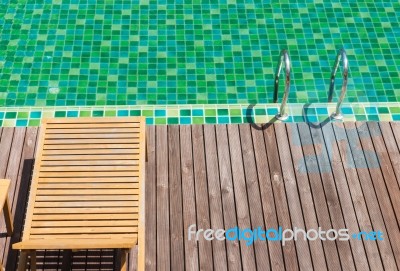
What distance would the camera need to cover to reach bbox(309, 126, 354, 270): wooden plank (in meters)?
4.92

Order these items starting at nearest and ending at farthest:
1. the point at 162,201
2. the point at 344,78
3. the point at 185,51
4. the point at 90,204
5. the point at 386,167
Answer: the point at 90,204 < the point at 162,201 < the point at 386,167 < the point at 344,78 < the point at 185,51

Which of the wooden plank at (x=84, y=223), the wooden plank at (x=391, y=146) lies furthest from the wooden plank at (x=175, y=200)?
the wooden plank at (x=391, y=146)

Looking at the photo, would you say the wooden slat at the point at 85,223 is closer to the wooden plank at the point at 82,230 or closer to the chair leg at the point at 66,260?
the wooden plank at the point at 82,230

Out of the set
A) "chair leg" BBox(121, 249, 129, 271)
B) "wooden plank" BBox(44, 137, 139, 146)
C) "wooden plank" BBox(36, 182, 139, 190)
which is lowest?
"chair leg" BBox(121, 249, 129, 271)

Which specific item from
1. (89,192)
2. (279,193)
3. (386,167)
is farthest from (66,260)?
(386,167)

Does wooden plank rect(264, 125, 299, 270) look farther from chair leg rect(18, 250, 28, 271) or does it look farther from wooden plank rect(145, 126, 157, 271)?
chair leg rect(18, 250, 28, 271)

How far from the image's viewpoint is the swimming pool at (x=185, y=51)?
287 inches

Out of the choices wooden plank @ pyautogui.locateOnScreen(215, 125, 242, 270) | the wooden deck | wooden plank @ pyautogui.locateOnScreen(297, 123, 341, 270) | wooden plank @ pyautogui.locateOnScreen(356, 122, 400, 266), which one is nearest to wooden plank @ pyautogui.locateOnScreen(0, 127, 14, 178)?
the wooden deck

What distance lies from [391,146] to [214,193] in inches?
73.3

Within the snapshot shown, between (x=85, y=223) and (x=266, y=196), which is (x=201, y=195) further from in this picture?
(x=85, y=223)

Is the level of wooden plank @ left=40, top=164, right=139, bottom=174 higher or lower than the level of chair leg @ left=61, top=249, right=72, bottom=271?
higher

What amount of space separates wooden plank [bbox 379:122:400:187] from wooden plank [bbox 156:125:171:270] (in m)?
2.20

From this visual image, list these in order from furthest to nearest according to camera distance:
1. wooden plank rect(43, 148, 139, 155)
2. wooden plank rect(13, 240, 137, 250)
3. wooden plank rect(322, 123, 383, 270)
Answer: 1. wooden plank rect(43, 148, 139, 155)
2. wooden plank rect(322, 123, 383, 270)
3. wooden plank rect(13, 240, 137, 250)

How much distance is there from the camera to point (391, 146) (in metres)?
5.71
